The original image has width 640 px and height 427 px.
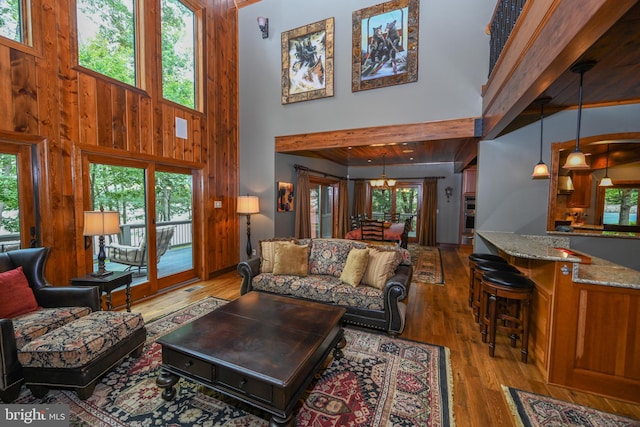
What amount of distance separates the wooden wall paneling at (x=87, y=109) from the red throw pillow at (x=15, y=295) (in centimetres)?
167

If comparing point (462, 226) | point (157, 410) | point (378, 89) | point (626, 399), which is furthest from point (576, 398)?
point (462, 226)

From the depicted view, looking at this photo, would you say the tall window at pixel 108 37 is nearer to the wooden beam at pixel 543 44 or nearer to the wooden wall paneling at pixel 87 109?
the wooden wall paneling at pixel 87 109

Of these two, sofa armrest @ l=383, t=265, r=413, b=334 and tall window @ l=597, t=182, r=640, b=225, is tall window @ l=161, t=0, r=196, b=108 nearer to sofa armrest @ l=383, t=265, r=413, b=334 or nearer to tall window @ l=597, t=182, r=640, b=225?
sofa armrest @ l=383, t=265, r=413, b=334

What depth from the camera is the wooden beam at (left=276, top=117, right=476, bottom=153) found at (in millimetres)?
Answer: 3955

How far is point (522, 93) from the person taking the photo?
2248 mm

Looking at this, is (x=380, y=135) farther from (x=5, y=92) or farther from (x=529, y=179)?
(x=5, y=92)

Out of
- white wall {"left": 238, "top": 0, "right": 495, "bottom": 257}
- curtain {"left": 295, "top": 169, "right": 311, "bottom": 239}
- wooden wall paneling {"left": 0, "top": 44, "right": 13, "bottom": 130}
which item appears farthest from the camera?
curtain {"left": 295, "top": 169, "right": 311, "bottom": 239}

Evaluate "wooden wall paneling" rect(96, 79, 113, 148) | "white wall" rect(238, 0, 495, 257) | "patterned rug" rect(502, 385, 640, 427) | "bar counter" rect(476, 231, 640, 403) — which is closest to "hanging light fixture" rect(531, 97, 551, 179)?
"white wall" rect(238, 0, 495, 257)

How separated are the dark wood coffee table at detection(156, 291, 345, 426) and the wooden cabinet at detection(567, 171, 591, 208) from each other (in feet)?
28.1

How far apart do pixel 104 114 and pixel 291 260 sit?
3.03 metres

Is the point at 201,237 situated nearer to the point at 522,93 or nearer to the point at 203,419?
the point at 203,419

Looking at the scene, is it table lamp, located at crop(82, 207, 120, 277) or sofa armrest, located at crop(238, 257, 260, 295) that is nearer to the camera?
table lamp, located at crop(82, 207, 120, 277)

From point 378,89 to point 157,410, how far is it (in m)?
4.79

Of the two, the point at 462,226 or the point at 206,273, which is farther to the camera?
the point at 462,226
